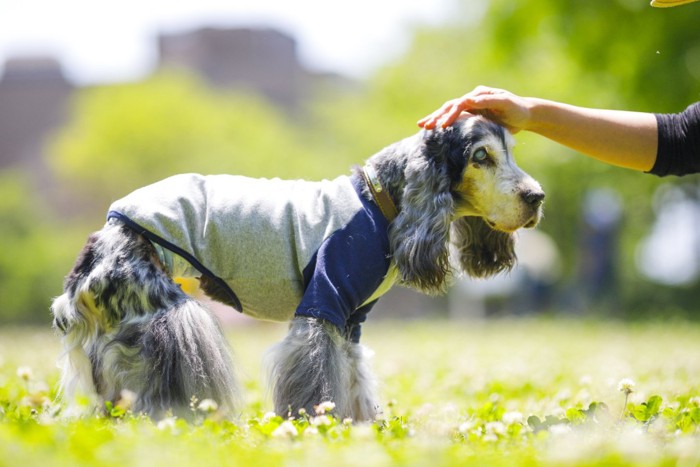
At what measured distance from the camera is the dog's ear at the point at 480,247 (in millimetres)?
4727

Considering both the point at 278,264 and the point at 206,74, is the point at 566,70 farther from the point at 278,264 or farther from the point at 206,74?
the point at 206,74

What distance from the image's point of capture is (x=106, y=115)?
118 feet

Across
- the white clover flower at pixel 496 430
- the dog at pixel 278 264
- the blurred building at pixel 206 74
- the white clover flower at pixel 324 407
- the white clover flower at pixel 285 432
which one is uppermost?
the blurred building at pixel 206 74

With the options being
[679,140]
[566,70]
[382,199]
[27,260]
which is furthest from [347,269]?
[27,260]

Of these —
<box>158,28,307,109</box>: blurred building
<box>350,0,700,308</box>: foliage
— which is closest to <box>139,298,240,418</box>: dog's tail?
<box>350,0,700,308</box>: foliage

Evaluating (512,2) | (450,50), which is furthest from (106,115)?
(512,2)

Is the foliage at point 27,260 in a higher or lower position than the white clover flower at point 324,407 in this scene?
lower

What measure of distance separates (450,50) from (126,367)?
907 inches

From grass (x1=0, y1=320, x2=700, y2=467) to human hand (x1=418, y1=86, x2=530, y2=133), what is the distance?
4.97ft

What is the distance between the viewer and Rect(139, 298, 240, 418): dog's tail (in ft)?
11.7

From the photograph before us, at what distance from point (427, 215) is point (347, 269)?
52cm


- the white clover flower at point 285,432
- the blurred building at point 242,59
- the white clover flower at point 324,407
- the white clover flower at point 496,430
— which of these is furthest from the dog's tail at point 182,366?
the blurred building at point 242,59

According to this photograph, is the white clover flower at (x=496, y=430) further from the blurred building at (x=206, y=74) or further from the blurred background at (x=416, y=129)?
the blurred building at (x=206, y=74)

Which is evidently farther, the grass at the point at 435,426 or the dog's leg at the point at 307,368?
the dog's leg at the point at 307,368
